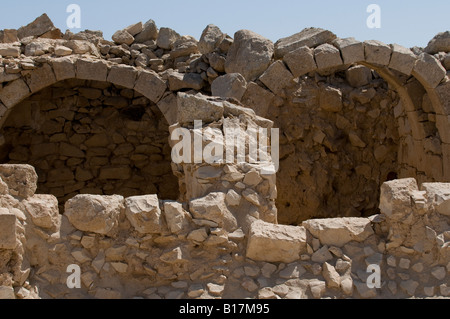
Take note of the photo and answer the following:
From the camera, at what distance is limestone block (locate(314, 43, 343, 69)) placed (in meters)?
6.21

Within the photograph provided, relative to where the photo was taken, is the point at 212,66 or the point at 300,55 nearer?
the point at 300,55

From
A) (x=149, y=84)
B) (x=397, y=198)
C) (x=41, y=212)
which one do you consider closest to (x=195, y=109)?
(x=41, y=212)

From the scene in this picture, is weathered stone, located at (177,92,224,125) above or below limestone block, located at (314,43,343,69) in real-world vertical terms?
below

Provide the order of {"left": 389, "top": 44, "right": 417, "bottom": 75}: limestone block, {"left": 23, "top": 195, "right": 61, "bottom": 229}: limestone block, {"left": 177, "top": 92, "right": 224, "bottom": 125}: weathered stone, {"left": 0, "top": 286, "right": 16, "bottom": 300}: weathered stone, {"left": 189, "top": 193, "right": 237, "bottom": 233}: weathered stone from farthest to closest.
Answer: {"left": 389, "top": 44, "right": 417, "bottom": 75}: limestone block
{"left": 177, "top": 92, "right": 224, "bottom": 125}: weathered stone
{"left": 189, "top": 193, "right": 237, "bottom": 233}: weathered stone
{"left": 23, "top": 195, "right": 61, "bottom": 229}: limestone block
{"left": 0, "top": 286, "right": 16, "bottom": 300}: weathered stone

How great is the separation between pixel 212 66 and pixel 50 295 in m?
4.73

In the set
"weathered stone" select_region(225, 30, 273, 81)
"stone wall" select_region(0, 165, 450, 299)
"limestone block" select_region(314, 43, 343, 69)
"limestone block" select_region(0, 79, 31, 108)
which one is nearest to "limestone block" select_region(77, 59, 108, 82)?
"limestone block" select_region(0, 79, 31, 108)

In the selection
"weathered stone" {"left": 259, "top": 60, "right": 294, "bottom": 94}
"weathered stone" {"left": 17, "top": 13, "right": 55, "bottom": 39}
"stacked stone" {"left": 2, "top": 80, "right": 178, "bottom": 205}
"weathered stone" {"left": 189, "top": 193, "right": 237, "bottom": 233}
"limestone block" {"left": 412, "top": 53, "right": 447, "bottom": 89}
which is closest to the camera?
"weathered stone" {"left": 189, "top": 193, "right": 237, "bottom": 233}

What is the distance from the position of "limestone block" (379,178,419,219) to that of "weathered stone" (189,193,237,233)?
1029 millimetres

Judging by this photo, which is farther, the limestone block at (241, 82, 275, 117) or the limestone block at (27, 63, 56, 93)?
the limestone block at (27, 63, 56, 93)

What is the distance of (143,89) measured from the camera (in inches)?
282

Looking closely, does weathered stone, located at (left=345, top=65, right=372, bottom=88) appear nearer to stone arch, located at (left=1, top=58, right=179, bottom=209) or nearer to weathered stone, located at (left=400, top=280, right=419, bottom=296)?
stone arch, located at (left=1, top=58, right=179, bottom=209)

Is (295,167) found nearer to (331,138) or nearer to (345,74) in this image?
(331,138)

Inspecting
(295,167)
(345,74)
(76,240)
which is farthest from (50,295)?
(345,74)

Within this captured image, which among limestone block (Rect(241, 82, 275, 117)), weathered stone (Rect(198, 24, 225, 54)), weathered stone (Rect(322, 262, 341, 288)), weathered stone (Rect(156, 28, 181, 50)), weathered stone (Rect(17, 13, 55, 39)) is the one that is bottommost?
weathered stone (Rect(322, 262, 341, 288))
